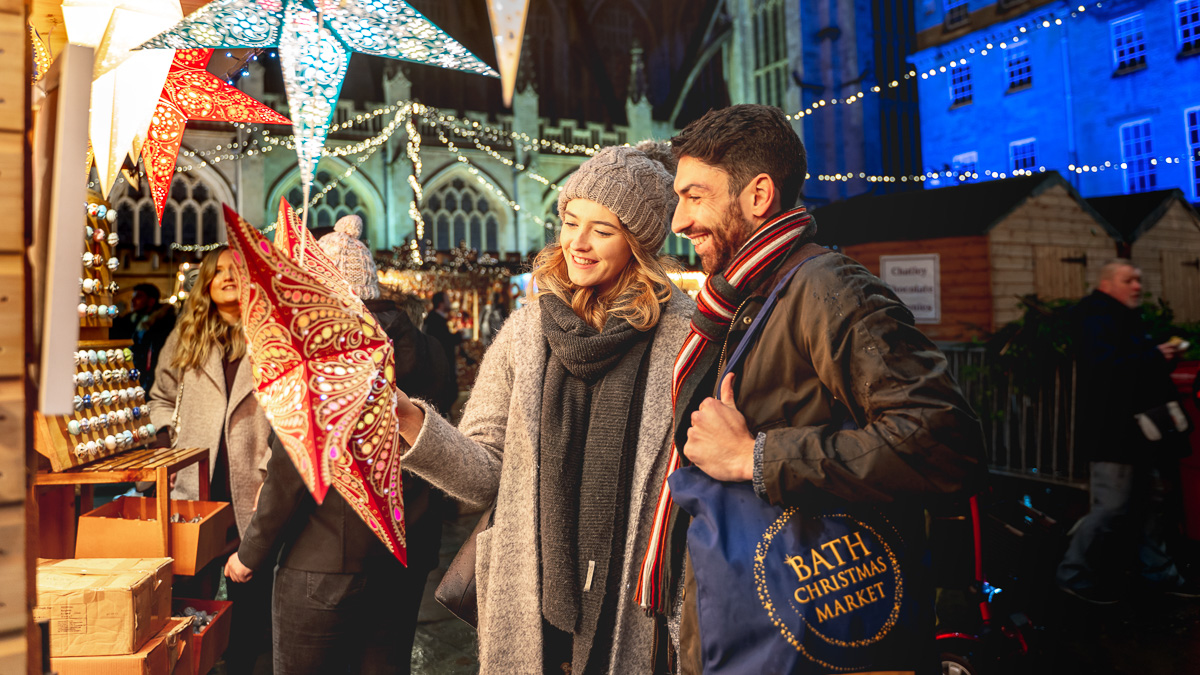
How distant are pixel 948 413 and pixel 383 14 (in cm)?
131

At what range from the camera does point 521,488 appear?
175cm

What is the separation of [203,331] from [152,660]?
1.73 metres

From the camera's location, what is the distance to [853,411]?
1.20m

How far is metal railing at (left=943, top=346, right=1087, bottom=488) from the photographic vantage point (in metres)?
6.16

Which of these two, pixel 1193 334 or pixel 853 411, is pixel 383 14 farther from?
pixel 1193 334

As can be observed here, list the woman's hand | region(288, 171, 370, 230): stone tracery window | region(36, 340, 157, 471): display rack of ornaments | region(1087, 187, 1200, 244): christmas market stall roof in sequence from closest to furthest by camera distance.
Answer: the woman's hand, region(36, 340, 157, 471): display rack of ornaments, region(1087, 187, 1200, 244): christmas market stall roof, region(288, 171, 370, 230): stone tracery window

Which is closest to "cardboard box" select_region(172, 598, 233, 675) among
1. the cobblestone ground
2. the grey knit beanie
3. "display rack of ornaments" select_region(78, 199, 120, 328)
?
"display rack of ornaments" select_region(78, 199, 120, 328)

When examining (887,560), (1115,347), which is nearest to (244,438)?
(887,560)

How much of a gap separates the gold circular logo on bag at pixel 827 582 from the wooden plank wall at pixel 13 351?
100 cm

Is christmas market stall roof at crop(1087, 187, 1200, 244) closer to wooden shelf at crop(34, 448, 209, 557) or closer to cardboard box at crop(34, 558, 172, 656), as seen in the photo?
wooden shelf at crop(34, 448, 209, 557)

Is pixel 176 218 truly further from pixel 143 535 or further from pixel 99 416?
pixel 143 535

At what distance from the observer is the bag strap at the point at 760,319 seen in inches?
49.6

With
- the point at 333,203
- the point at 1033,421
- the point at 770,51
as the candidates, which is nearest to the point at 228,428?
the point at 1033,421

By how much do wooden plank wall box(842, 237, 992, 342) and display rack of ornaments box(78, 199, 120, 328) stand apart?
9.37m
